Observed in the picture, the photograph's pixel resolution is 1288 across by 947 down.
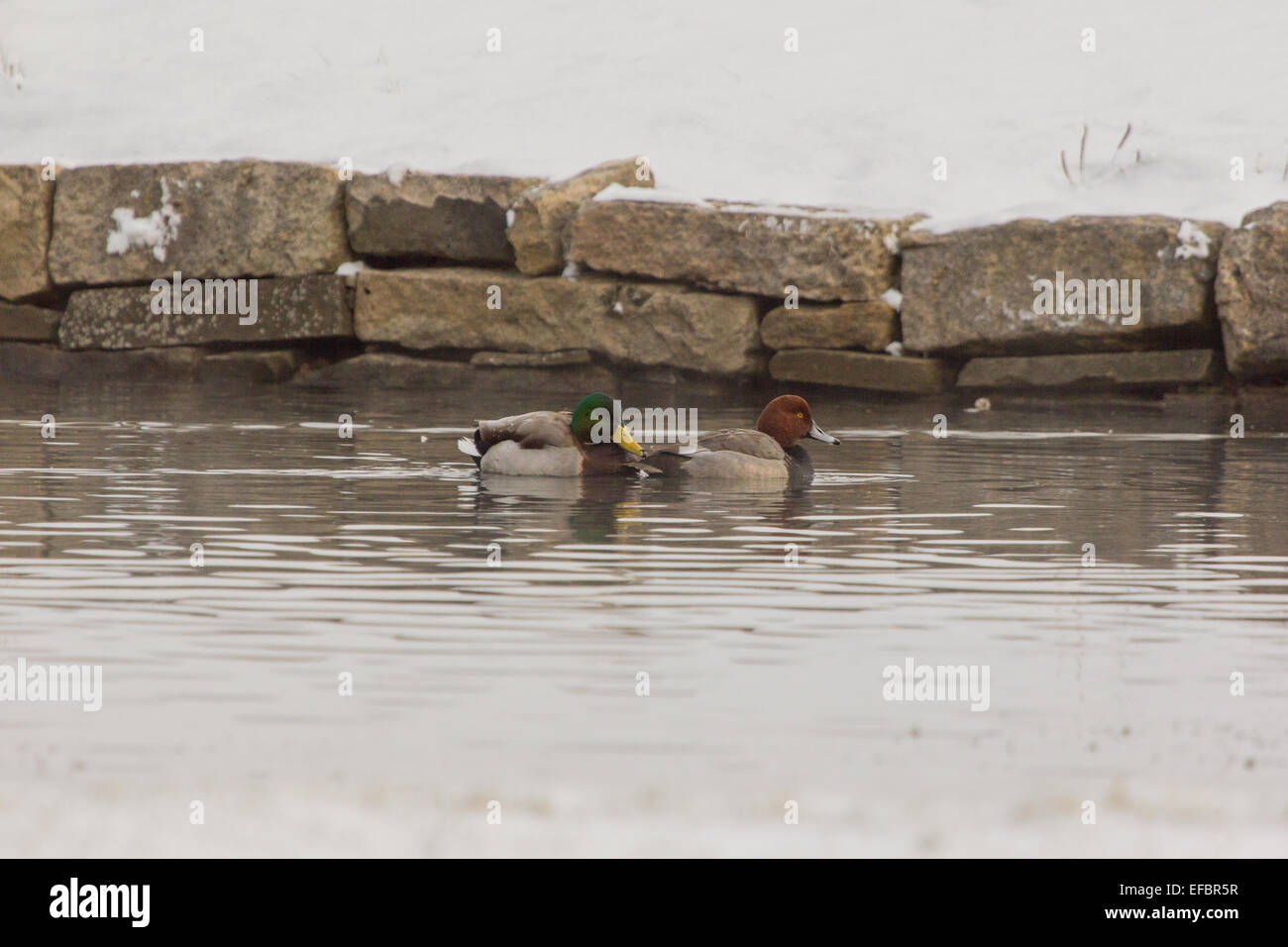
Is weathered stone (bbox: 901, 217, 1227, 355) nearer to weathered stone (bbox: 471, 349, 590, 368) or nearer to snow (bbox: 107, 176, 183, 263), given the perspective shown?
weathered stone (bbox: 471, 349, 590, 368)

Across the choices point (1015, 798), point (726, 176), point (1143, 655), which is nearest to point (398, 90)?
point (726, 176)

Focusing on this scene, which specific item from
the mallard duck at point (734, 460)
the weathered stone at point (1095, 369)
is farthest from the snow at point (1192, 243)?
the mallard duck at point (734, 460)

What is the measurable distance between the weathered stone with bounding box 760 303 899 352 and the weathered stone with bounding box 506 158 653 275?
6.13 ft

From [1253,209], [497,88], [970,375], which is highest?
[497,88]

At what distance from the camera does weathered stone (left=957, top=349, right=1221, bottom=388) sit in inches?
594

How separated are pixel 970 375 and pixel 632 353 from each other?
2.98 meters

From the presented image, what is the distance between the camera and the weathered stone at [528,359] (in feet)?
55.1

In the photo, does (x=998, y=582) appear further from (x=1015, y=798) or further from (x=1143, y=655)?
(x=1015, y=798)

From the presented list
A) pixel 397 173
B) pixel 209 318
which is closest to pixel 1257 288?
pixel 397 173

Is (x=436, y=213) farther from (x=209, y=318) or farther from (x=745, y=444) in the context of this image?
(x=745, y=444)

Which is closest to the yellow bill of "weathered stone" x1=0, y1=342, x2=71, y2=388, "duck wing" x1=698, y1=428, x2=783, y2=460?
"duck wing" x1=698, y1=428, x2=783, y2=460

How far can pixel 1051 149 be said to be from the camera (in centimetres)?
1664

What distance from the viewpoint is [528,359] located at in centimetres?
1691

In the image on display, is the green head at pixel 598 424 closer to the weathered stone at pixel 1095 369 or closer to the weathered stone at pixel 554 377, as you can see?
the weathered stone at pixel 1095 369
